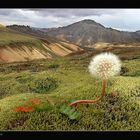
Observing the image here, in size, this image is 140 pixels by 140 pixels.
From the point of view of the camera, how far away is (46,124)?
8547 millimetres

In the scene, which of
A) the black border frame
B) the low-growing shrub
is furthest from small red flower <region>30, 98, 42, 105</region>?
the black border frame

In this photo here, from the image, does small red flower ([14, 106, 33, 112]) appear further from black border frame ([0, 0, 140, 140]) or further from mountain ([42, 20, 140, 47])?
mountain ([42, 20, 140, 47])

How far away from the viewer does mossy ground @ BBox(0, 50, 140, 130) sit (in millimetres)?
8547

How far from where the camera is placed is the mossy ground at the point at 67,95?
855 centimetres

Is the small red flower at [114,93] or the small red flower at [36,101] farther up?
the small red flower at [114,93]

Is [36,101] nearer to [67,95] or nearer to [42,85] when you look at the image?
[67,95]
